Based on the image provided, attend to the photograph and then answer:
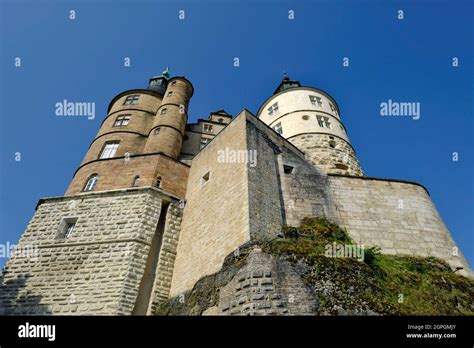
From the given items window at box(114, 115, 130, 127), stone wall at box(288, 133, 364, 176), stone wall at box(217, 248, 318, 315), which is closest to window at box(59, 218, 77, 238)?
window at box(114, 115, 130, 127)

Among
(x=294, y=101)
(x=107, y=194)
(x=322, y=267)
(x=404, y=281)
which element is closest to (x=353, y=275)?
(x=322, y=267)

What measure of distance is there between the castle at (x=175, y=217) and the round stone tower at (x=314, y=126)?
1.23 meters

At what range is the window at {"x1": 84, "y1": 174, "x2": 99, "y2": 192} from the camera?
1488 centimetres

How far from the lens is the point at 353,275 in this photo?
8.55 meters

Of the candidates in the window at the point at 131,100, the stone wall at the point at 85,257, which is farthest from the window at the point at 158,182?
the window at the point at 131,100

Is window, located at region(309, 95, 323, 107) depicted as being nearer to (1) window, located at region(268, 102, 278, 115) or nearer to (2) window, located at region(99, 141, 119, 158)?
(1) window, located at region(268, 102, 278, 115)

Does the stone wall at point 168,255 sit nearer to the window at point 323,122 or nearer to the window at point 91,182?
the window at point 91,182

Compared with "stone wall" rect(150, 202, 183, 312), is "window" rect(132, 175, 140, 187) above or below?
above

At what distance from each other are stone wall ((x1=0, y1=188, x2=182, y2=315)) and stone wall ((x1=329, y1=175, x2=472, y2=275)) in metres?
7.97

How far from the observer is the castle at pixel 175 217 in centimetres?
1066
